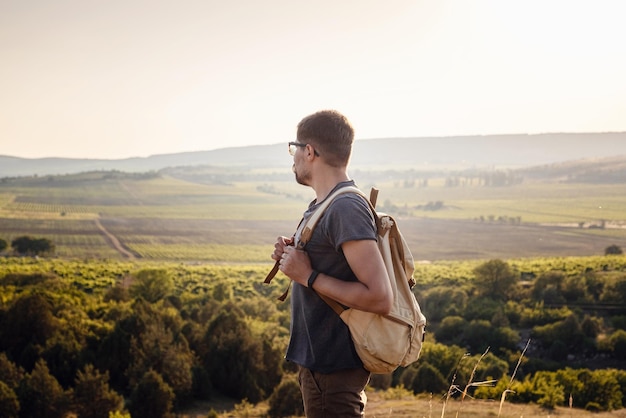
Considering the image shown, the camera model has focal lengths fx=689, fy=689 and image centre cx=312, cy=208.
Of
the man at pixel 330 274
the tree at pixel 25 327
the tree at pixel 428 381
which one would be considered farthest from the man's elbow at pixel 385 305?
the tree at pixel 25 327

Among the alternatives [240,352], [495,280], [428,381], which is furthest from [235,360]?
[495,280]

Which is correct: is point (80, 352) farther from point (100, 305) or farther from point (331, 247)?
point (331, 247)

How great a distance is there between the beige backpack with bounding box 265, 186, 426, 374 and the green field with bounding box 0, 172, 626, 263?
77002 millimetres

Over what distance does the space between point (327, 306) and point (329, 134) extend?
63 cm

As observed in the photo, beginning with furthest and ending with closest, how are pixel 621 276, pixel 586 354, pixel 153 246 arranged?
pixel 153 246 < pixel 621 276 < pixel 586 354

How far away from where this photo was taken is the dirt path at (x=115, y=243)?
8939cm

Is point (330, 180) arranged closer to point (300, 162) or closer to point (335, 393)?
point (300, 162)

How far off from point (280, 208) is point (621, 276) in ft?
326

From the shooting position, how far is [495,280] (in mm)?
43688

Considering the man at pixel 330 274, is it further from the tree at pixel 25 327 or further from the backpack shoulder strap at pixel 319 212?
the tree at pixel 25 327

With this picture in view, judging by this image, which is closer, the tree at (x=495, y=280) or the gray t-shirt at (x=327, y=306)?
the gray t-shirt at (x=327, y=306)

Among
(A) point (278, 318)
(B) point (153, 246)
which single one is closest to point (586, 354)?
(A) point (278, 318)

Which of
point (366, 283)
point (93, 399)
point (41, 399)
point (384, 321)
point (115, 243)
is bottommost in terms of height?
point (115, 243)

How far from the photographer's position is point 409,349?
2521 mm
